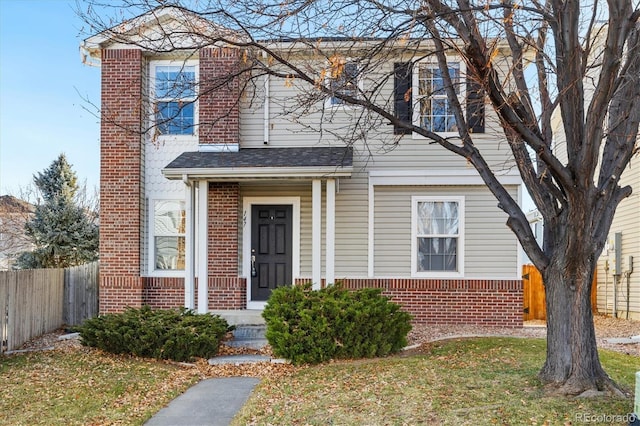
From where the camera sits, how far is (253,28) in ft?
20.0

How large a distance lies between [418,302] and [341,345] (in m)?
3.77

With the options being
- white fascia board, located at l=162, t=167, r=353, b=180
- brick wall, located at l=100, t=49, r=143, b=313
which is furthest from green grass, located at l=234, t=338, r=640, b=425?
brick wall, located at l=100, t=49, r=143, b=313

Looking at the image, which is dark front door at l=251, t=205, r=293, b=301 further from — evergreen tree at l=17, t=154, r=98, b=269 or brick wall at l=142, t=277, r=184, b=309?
evergreen tree at l=17, t=154, r=98, b=269

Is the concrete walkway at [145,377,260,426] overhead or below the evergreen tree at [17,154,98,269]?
below

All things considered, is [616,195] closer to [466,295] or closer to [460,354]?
[460,354]

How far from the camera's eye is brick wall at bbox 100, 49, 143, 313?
10.9 metres

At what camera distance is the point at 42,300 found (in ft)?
33.6

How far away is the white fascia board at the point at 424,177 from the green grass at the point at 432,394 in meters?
4.26

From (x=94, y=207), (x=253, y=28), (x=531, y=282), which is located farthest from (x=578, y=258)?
(x=94, y=207)

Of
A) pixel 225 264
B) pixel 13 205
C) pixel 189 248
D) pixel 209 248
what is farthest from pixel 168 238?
pixel 13 205

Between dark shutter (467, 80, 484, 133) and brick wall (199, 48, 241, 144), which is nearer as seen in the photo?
dark shutter (467, 80, 484, 133)

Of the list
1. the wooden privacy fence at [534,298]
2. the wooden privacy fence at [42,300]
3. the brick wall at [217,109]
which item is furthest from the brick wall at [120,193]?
the wooden privacy fence at [534,298]

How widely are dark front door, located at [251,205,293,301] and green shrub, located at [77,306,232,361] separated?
9.03 ft

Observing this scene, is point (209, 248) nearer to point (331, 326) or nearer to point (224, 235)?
point (224, 235)
